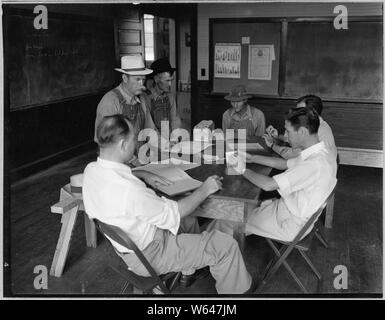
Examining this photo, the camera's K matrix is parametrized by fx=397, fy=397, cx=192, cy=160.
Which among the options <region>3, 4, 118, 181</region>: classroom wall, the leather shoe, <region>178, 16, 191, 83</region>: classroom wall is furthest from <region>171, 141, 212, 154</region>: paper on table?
<region>178, 16, 191, 83</region>: classroom wall

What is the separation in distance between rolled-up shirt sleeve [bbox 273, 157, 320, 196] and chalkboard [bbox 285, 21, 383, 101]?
12.7 ft

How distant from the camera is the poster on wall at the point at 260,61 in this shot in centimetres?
607

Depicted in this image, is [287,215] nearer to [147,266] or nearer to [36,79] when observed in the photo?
[147,266]

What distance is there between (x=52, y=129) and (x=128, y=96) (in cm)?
239

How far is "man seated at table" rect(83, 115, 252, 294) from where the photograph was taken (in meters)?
1.98

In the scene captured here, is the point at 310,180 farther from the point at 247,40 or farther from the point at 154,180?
the point at 247,40

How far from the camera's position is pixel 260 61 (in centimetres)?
614

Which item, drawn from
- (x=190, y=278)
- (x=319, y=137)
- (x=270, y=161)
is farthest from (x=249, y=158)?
(x=190, y=278)

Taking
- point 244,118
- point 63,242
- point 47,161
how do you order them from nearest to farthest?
point 63,242, point 244,118, point 47,161

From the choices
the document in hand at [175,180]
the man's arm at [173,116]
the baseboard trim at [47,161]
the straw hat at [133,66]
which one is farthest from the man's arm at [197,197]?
the baseboard trim at [47,161]

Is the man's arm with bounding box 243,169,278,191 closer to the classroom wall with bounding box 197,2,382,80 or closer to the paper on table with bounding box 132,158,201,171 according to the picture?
the paper on table with bounding box 132,158,201,171

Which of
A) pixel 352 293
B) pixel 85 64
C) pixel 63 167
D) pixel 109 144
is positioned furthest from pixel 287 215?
pixel 85 64

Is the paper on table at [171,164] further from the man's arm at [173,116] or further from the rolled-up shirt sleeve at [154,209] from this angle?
the man's arm at [173,116]

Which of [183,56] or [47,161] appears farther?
[183,56]
